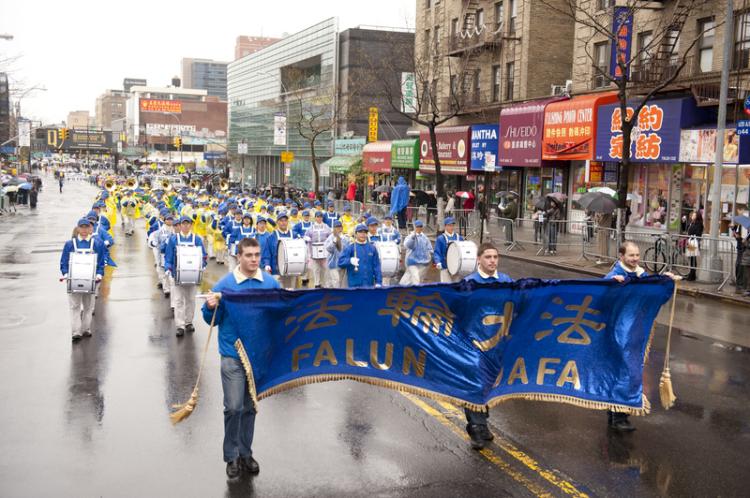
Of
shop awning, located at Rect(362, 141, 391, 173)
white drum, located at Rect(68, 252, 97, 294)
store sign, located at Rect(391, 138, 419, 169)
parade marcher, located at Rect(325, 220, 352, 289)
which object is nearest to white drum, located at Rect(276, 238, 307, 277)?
parade marcher, located at Rect(325, 220, 352, 289)

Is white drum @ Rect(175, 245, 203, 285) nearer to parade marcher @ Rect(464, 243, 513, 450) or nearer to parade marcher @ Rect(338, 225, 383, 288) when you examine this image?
parade marcher @ Rect(338, 225, 383, 288)

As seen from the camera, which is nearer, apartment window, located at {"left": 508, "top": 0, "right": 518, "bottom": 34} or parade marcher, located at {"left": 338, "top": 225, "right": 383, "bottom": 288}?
parade marcher, located at {"left": 338, "top": 225, "right": 383, "bottom": 288}

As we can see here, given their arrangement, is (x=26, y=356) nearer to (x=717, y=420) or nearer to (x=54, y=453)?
(x=54, y=453)

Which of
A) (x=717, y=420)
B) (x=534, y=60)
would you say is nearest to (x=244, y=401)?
(x=717, y=420)

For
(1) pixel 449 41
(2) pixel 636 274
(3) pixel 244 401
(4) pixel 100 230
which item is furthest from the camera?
(1) pixel 449 41

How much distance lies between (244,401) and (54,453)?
6.21 ft

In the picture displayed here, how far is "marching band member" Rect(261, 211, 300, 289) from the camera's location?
15.1 m

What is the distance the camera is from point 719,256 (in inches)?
749

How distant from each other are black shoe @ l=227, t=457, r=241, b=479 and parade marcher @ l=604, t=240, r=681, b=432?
3.75 m

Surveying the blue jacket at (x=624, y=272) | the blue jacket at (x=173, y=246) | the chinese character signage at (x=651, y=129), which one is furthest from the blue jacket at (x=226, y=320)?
the chinese character signage at (x=651, y=129)

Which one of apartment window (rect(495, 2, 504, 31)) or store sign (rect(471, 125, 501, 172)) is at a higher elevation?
apartment window (rect(495, 2, 504, 31))

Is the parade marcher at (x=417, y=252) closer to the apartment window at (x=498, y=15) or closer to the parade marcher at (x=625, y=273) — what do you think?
the parade marcher at (x=625, y=273)

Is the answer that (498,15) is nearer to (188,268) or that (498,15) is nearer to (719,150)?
(719,150)

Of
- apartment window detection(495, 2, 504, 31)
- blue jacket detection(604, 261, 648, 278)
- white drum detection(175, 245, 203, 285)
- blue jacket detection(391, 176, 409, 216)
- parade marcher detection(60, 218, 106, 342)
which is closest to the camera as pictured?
blue jacket detection(604, 261, 648, 278)
